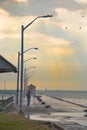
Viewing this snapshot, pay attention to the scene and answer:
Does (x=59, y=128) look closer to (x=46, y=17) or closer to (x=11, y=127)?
(x=11, y=127)

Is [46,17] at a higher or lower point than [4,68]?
higher

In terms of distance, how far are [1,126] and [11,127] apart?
515 millimetres

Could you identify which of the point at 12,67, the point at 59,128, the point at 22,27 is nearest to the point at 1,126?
the point at 59,128

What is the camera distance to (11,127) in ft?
86.6

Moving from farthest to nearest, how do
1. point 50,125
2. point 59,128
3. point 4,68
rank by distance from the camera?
point 50,125, point 59,128, point 4,68

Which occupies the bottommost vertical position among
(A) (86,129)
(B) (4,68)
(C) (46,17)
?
(A) (86,129)

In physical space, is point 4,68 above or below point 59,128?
above

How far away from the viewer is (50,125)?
107ft

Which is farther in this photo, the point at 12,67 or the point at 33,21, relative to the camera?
the point at 33,21

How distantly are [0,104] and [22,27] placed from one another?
8.58 metres

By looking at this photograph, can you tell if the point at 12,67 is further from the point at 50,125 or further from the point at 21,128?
the point at 50,125

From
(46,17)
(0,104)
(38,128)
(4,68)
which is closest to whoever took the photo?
(4,68)

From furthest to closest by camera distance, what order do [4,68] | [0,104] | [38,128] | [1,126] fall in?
[0,104], [38,128], [1,126], [4,68]

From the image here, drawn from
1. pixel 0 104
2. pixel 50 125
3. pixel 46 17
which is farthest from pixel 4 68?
pixel 0 104
